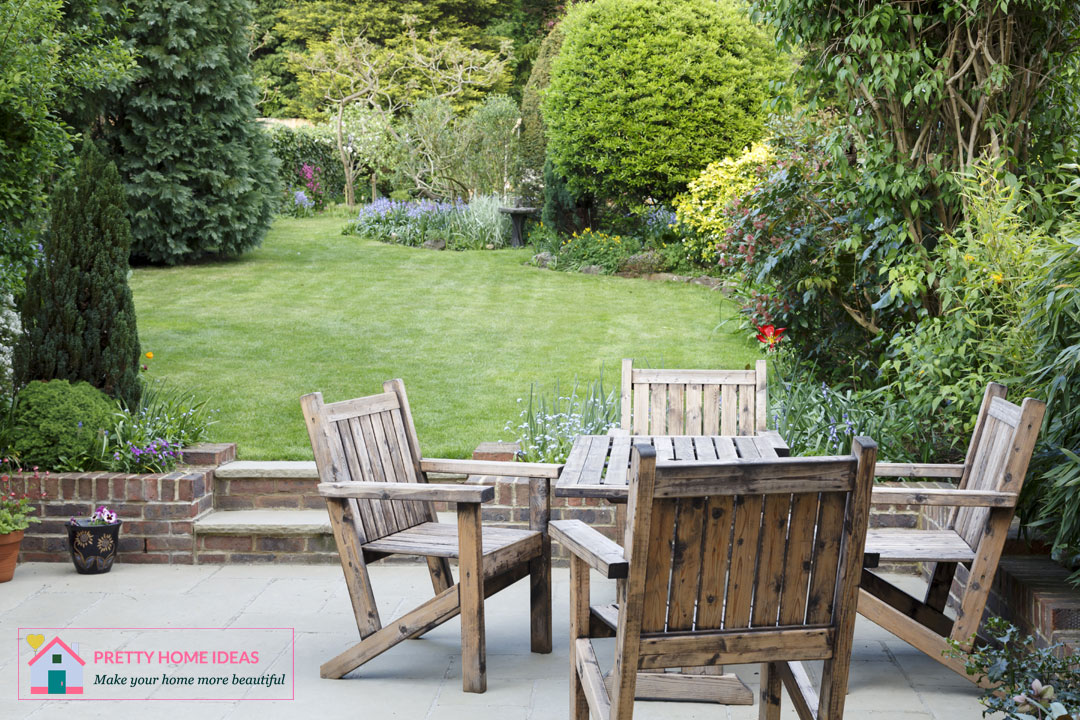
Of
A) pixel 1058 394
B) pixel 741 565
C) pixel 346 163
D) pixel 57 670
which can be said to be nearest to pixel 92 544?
pixel 57 670

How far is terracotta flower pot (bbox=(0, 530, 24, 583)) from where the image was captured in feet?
14.2

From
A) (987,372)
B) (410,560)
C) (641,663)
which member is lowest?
(410,560)

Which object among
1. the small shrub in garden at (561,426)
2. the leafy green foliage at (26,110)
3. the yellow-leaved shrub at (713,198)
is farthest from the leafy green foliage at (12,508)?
the yellow-leaved shrub at (713,198)

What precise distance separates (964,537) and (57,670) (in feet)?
10.4

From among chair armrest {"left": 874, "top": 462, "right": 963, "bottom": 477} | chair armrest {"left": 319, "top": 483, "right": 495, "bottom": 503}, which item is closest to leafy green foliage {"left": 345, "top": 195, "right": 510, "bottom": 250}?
chair armrest {"left": 874, "top": 462, "right": 963, "bottom": 477}

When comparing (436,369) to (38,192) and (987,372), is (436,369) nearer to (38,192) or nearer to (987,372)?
(38,192)

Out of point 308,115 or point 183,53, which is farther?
point 308,115

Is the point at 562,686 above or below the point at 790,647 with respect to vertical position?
below

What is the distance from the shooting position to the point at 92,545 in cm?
443

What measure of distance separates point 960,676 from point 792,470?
1.64 m

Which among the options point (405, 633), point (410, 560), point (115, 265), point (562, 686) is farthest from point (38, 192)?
point (562, 686)

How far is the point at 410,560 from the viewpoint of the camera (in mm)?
4730

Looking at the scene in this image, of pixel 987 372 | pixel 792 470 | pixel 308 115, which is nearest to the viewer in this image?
pixel 792 470

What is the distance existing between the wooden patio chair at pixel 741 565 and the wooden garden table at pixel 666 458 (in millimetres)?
676
